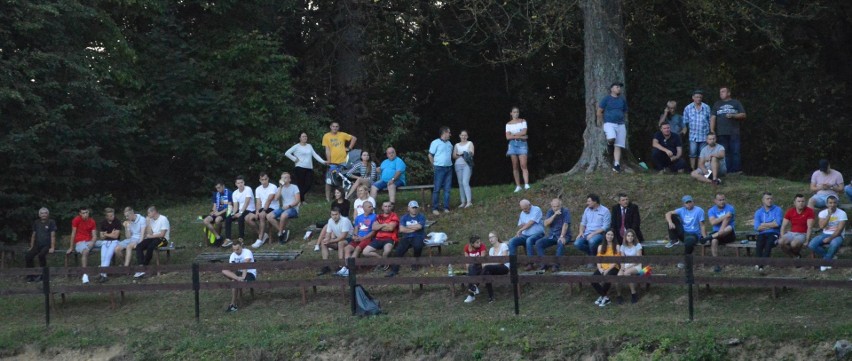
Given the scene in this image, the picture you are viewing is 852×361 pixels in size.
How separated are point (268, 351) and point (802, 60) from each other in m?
19.4

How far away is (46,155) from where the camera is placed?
25.6 meters

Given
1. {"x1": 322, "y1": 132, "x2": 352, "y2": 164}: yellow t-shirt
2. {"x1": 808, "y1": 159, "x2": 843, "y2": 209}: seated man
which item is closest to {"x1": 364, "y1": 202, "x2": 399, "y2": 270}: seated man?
{"x1": 322, "y1": 132, "x2": 352, "y2": 164}: yellow t-shirt

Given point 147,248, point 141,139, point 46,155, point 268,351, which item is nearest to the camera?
point 268,351

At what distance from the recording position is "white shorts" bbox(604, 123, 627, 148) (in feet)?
76.0

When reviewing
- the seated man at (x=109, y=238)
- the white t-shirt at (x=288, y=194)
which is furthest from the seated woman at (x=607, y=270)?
the seated man at (x=109, y=238)

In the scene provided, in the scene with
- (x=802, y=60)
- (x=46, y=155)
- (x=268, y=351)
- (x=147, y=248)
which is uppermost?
(x=802, y=60)

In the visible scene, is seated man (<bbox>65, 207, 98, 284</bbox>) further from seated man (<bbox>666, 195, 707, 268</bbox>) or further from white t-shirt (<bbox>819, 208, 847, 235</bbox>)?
white t-shirt (<bbox>819, 208, 847, 235</bbox>)

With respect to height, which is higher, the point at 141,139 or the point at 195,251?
the point at 141,139

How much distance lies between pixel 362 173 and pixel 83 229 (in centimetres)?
537

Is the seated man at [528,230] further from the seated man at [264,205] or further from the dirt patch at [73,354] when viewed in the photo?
the dirt patch at [73,354]

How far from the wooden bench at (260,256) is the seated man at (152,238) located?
73 centimetres

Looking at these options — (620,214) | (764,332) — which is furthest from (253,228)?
(764,332)

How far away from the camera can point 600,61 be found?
23750mm

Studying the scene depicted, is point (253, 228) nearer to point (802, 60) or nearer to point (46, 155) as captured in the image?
point (46, 155)
